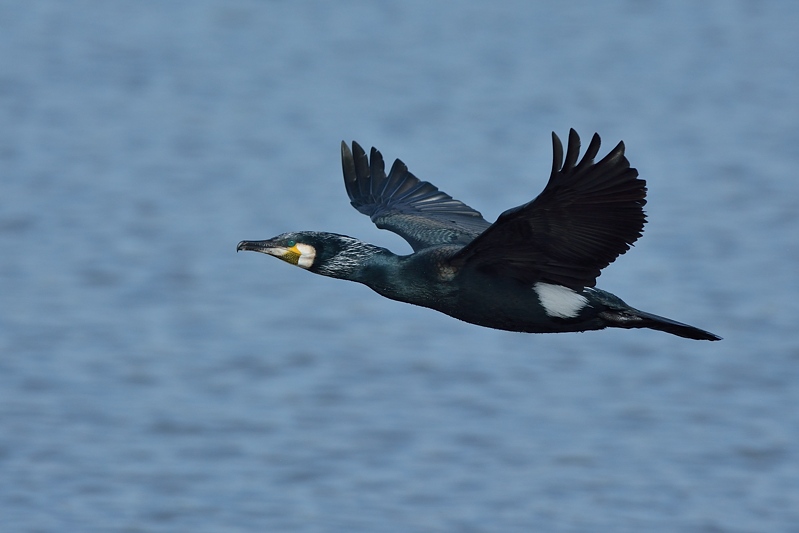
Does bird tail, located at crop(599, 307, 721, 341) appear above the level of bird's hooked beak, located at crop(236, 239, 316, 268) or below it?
below

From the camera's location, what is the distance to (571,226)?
8047mm

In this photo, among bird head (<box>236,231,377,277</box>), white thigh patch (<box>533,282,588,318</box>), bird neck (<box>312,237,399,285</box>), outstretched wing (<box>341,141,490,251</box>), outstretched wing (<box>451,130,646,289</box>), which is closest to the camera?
outstretched wing (<box>451,130,646,289</box>)

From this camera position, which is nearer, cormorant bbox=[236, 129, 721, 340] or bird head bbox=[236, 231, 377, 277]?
cormorant bbox=[236, 129, 721, 340]

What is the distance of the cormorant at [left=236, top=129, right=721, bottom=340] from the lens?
784cm

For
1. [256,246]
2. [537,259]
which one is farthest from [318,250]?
[537,259]

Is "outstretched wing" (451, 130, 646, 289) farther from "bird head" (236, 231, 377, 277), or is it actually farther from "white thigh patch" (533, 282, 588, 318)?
"bird head" (236, 231, 377, 277)

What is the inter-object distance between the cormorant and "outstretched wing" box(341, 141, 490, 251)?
56 cm

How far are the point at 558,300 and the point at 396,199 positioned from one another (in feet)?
7.17

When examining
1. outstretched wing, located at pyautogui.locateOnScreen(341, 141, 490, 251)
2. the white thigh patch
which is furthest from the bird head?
outstretched wing, located at pyautogui.locateOnScreen(341, 141, 490, 251)

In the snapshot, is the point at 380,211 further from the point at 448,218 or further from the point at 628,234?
the point at 628,234

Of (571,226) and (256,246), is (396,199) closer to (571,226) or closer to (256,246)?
(256,246)

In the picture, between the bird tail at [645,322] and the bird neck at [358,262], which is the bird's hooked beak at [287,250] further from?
the bird tail at [645,322]

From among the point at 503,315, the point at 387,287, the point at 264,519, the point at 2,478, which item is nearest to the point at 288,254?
the point at 387,287

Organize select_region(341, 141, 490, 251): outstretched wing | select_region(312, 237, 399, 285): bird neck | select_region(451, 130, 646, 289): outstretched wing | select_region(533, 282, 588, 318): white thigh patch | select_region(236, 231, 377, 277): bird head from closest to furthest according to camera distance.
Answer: select_region(451, 130, 646, 289): outstretched wing → select_region(533, 282, 588, 318): white thigh patch → select_region(312, 237, 399, 285): bird neck → select_region(236, 231, 377, 277): bird head → select_region(341, 141, 490, 251): outstretched wing
